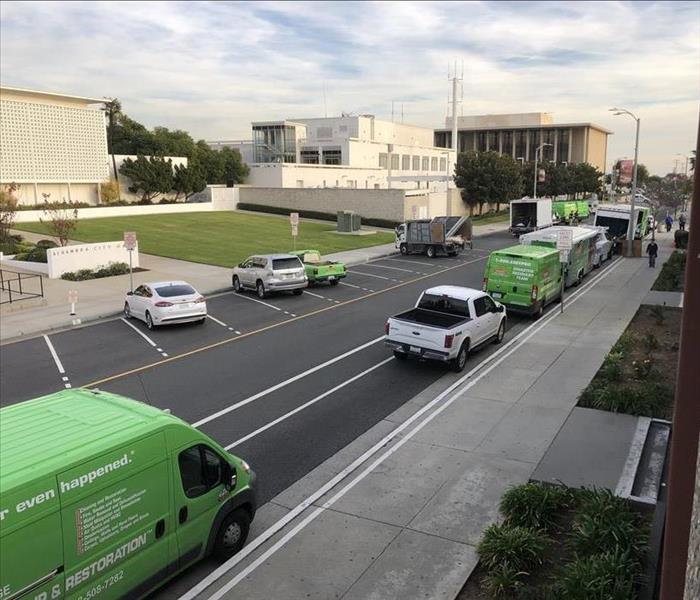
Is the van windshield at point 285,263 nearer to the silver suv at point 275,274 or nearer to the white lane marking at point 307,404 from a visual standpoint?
the silver suv at point 275,274

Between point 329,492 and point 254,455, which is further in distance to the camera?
point 254,455

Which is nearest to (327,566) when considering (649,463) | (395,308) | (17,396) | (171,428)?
(171,428)

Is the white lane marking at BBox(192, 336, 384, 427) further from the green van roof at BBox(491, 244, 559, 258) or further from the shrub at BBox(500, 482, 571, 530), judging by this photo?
the shrub at BBox(500, 482, 571, 530)

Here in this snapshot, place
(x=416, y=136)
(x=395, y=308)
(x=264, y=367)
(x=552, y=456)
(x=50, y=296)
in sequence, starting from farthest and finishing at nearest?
(x=416, y=136), (x=50, y=296), (x=395, y=308), (x=264, y=367), (x=552, y=456)

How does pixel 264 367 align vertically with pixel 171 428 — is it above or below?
below

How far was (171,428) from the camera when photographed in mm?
6703

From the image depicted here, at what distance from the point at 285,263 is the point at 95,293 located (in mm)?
8194

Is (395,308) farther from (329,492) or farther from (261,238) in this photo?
(261,238)

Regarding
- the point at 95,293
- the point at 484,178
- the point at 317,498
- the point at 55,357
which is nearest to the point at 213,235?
the point at 95,293

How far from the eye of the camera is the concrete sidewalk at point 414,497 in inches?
283

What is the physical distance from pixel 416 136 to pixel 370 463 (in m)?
114

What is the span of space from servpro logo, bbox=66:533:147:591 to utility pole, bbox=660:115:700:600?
476 centimetres

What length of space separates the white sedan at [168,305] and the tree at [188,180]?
2032 inches

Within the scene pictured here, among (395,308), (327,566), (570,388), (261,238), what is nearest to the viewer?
(327,566)
